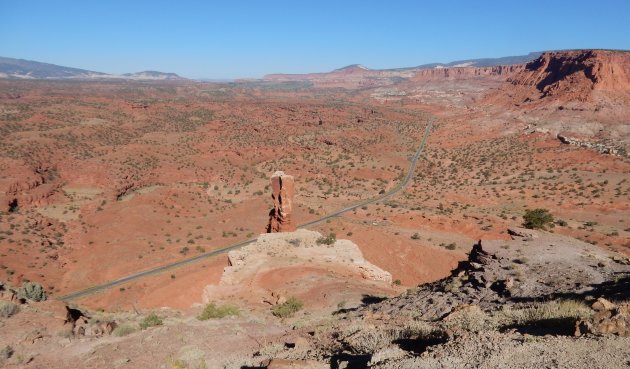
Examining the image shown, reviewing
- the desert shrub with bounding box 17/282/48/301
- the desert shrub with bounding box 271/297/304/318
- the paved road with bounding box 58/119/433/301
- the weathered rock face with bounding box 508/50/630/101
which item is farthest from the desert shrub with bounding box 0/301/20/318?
the weathered rock face with bounding box 508/50/630/101

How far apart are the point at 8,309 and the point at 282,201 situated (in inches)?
635

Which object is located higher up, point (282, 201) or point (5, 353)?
point (282, 201)

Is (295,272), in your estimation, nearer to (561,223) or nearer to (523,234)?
(523,234)

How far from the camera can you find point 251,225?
40.2 meters

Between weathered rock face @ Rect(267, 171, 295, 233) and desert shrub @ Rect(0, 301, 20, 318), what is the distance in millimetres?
15632

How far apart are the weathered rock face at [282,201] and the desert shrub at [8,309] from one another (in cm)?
1563

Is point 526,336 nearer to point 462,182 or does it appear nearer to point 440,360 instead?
point 440,360

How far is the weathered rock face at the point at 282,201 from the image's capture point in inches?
1055

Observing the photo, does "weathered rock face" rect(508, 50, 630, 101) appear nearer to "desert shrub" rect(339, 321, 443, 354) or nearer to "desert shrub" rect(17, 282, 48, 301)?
"desert shrub" rect(339, 321, 443, 354)

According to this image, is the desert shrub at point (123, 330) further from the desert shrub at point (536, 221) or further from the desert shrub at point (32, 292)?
the desert shrub at point (536, 221)

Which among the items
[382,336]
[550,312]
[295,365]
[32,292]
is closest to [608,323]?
[550,312]

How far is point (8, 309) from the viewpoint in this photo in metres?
13.3

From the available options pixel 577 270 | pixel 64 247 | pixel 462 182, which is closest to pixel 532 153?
pixel 462 182

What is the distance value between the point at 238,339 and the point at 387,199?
38.6 metres
